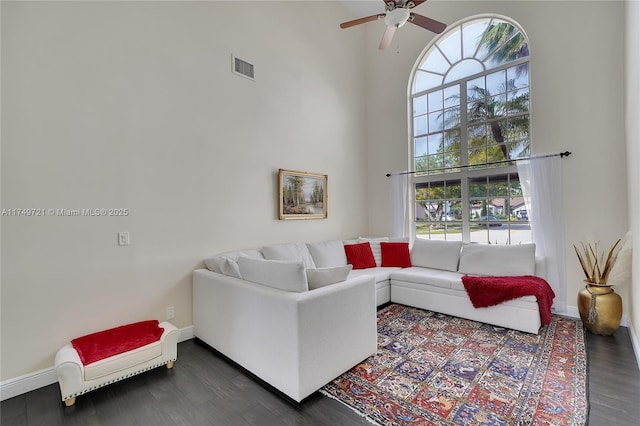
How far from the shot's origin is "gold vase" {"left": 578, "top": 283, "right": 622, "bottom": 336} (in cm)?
267

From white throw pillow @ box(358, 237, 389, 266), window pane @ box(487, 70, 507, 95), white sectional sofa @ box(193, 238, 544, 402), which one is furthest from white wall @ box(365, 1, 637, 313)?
white throw pillow @ box(358, 237, 389, 266)

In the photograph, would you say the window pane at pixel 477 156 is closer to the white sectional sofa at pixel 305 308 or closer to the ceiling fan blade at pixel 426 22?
the white sectional sofa at pixel 305 308

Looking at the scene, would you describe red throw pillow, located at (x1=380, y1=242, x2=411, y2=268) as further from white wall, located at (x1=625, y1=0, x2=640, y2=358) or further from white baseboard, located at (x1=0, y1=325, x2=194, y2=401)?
white baseboard, located at (x1=0, y1=325, x2=194, y2=401)

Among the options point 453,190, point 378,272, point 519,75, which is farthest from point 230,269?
point 519,75

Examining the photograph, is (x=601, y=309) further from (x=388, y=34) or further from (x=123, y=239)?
(x=123, y=239)

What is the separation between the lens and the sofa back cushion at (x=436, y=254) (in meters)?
3.84

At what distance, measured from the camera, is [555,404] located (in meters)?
1.78

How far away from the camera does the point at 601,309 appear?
2693mm

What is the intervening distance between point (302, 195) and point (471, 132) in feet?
8.71

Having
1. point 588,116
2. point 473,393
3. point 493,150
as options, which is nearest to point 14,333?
point 473,393

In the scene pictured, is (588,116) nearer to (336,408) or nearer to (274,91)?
(274,91)

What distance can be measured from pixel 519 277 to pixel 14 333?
456 centimetres

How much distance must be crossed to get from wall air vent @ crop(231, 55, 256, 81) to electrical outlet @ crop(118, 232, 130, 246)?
2.17 meters

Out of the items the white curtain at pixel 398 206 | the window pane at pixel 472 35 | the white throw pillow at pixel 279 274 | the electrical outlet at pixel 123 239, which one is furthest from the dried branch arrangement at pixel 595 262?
the electrical outlet at pixel 123 239
